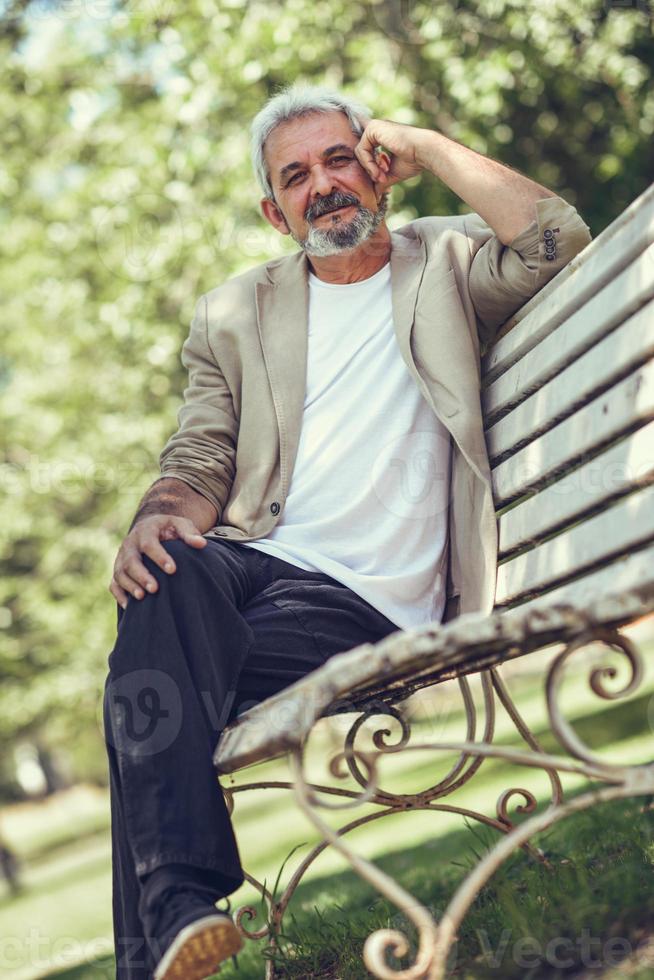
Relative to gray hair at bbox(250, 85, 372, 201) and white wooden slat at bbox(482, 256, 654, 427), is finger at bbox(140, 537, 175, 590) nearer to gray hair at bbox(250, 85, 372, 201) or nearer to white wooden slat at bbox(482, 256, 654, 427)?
white wooden slat at bbox(482, 256, 654, 427)

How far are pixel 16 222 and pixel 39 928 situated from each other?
291 inches

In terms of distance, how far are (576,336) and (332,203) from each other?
3.69 ft

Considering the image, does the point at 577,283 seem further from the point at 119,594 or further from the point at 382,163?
the point at 119,594

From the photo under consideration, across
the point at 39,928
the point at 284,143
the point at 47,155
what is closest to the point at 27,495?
the point at 47,155

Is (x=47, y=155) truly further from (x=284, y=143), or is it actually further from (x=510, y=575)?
(x=510, y=575)

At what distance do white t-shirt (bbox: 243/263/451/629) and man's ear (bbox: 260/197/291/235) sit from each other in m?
0.57

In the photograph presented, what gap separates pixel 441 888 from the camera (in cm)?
378

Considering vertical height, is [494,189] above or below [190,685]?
above

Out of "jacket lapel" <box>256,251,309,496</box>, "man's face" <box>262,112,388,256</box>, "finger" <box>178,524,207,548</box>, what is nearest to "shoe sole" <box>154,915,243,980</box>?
"finger" <box>178,524,207,548</box>

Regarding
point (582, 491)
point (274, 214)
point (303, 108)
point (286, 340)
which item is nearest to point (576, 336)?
point (582, 491)

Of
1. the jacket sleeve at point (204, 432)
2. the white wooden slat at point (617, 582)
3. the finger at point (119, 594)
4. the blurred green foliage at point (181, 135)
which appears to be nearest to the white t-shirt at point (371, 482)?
the jacket sleeve at point (204, 432)

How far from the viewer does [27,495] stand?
584 inches

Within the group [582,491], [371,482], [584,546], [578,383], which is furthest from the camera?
[371,482]

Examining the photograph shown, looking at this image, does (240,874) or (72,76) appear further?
(72,76)
